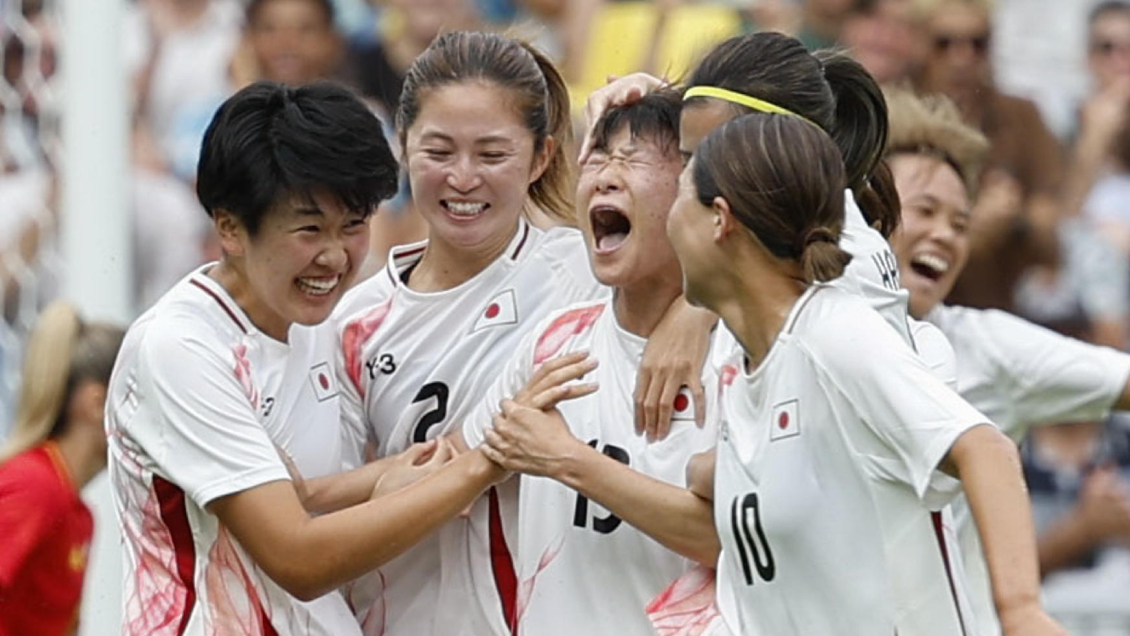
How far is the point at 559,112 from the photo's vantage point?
4848 mm

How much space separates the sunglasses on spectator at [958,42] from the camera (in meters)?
8.61

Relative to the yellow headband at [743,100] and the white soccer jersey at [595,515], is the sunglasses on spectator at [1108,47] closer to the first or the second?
the white soccer jersey at [595,515]

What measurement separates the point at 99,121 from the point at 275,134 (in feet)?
8.81

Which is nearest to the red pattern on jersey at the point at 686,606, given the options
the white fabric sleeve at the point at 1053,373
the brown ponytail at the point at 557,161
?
the brown ponytail at the point at 557,161

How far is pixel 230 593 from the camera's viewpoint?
4.33 m

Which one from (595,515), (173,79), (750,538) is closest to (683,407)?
(595,515)

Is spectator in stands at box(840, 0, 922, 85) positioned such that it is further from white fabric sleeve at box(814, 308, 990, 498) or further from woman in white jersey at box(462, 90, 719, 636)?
white fabric sleeve at box(814, 308, 990, 498)

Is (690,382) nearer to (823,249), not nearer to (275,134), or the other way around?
(823,249)

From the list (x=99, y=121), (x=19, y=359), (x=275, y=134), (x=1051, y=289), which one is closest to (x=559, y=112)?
(x=275, y=134)

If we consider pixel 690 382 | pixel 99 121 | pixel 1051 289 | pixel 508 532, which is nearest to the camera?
pixel 690 382

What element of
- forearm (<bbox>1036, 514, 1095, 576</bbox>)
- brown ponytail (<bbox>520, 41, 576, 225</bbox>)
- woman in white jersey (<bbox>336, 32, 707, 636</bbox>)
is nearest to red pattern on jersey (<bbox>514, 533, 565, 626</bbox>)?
woman in white jersey (<bbox>336, 32, 707, 636</bbox>)

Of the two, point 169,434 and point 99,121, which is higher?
point 99,121

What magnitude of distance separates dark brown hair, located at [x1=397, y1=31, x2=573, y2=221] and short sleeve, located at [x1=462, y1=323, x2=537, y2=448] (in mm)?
422

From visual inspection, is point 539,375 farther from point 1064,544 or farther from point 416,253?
point 1064,544
